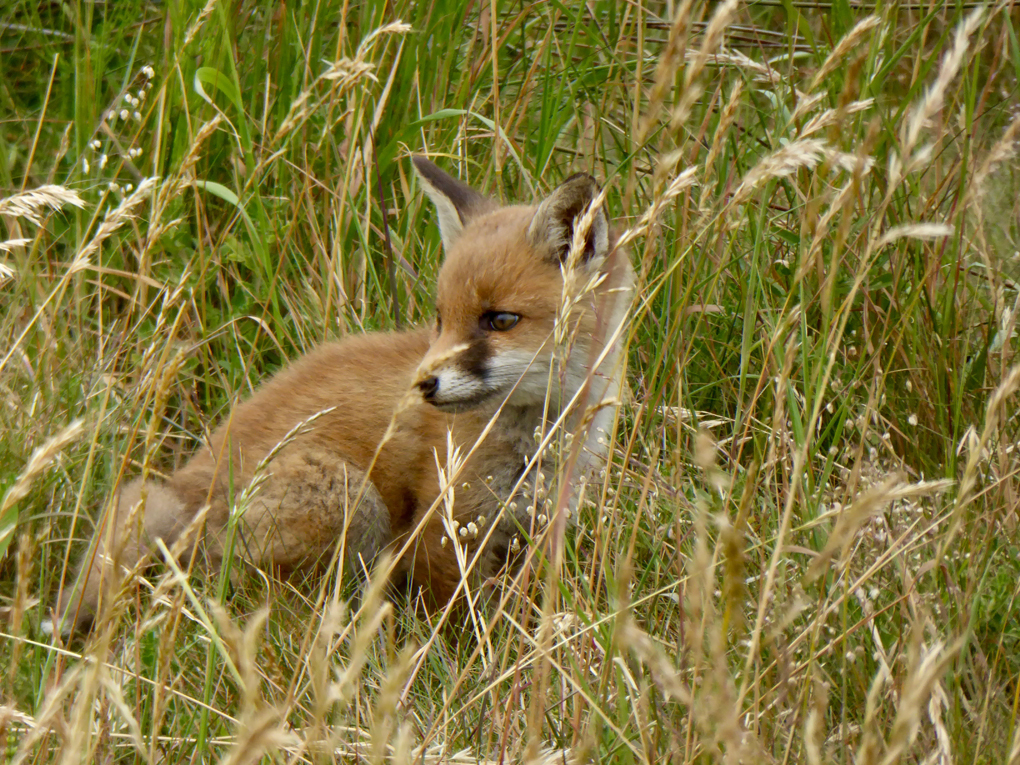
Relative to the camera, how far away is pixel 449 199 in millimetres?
3516

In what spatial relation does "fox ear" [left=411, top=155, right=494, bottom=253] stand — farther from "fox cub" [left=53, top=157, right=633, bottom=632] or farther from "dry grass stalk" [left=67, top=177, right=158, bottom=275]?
"dry grass stalk" [left=67, top=177, right=158, bottom=275]

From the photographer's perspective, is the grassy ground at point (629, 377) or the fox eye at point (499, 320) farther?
the fox eye at point (499, 320)

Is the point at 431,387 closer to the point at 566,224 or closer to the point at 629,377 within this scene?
the point at 566,224

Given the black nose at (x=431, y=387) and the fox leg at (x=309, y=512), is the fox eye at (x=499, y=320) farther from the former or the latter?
the fox leg at (x=309, y=512)

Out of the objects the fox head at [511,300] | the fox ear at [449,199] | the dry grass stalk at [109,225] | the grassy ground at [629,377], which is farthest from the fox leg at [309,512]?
the dry grass stalk at [109,225]

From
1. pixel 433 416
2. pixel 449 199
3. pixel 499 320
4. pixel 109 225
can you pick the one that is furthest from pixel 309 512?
pixel 109 225

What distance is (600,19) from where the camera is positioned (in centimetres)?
444

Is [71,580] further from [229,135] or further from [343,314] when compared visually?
[229,135]

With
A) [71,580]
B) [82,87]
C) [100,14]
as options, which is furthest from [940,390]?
[100,14]

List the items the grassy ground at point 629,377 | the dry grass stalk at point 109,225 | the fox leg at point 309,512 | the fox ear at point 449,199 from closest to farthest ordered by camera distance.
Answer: the grassy ground at point 629,377 < the dry grass stalk at point 109,225 < the fox leg at point 309,512 < the fox ear at point 449,199

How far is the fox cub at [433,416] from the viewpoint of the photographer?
312 centimetres

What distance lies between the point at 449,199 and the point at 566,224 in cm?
52

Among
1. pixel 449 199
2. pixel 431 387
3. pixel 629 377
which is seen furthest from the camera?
pixel 629 377

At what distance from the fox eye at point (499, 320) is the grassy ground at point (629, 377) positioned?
0.47 m
